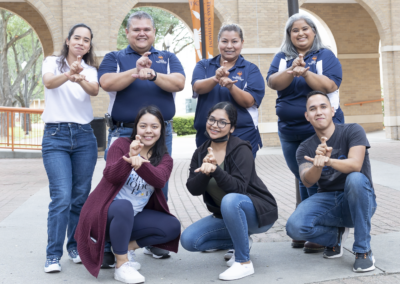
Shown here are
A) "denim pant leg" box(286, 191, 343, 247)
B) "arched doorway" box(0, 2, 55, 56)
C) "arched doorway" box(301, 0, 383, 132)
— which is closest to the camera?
"denim pant leg" box(286, 191, 343, 247)

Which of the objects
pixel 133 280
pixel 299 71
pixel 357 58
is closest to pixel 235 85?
pixel 299 71

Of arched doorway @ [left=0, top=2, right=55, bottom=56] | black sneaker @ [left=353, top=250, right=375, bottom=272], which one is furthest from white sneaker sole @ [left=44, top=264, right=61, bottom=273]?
arched doorway @ [left=0, top=2, right=55, bottom=56]

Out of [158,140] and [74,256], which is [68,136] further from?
[74,256]

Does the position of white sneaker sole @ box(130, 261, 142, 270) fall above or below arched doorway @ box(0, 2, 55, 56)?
below

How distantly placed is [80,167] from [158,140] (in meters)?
0.73

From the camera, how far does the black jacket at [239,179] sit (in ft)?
11.8

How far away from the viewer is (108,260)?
3867 millimetres

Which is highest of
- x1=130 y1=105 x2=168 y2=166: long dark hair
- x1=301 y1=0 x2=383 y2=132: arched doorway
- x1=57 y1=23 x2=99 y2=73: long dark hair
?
x1=301 y1=0 x2=383 y2=132: arched doorway

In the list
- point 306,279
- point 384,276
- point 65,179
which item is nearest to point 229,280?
point 306,279

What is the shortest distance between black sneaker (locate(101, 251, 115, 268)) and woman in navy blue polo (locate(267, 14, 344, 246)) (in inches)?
72.1

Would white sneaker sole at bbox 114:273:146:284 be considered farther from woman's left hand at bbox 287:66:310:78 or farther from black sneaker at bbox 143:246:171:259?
woman's left hand at bbox 287:66:310:78

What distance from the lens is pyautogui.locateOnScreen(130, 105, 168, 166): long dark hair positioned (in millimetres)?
3804

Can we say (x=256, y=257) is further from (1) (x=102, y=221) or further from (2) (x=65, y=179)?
(2) (x=65, y=179)

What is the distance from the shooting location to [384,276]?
3.42 metres
